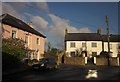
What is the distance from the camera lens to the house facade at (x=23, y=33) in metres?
32.5

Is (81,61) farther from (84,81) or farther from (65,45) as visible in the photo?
(84,81)

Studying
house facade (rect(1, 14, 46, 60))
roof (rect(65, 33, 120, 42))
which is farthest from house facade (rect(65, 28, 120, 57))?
house facade (rect(1, 14, 46, 60))

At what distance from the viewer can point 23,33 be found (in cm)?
3775

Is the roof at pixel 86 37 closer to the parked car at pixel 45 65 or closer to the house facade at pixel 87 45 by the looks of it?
the house facade at pixel 87 45

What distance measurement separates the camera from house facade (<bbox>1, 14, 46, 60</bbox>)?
3250 centimetres

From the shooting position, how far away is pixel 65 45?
62250mm

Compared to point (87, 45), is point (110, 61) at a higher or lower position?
lower

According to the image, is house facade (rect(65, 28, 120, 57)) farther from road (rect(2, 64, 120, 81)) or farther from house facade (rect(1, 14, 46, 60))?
road (rect(2, 64, 120, 81))

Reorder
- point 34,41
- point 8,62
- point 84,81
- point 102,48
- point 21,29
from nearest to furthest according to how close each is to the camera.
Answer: point 84,81
point 8,62
point 21,29
point 34,41
point 102,48

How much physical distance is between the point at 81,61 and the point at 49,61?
16506mm

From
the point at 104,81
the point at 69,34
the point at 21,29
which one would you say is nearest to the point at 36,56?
the point at 21,29

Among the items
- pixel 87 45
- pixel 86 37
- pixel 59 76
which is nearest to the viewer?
pixel 59 76

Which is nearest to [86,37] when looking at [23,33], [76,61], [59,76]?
[76,61]

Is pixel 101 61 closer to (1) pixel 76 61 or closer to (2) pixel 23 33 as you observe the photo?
(1) pixel 76 61
